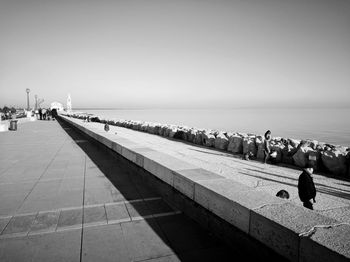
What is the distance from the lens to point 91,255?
2.24m

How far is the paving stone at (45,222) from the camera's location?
2689 millimetres

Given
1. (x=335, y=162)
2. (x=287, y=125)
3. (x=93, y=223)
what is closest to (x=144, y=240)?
(x=93, y=223)

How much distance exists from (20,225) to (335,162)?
27.6 ft

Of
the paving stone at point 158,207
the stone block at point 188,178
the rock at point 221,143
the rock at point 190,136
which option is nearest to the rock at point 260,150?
the rock at point 221,143

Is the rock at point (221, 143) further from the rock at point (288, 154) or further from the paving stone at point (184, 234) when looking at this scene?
the paving stone at point (184, 234)

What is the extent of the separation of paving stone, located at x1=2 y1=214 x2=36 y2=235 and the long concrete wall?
191cm

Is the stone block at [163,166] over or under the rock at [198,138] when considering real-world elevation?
over

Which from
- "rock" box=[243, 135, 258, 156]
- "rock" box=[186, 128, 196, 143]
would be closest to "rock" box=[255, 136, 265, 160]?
"rock" box=[243, 135, 258, 156]

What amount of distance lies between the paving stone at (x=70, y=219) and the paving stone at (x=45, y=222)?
58 millimetres

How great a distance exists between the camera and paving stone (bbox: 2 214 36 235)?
8.71ft

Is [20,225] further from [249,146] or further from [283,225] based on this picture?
[249,146]

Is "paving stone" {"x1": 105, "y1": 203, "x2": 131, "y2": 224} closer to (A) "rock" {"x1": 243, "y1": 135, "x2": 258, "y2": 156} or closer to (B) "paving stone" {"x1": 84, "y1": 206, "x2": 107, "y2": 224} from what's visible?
(B) "paving stone" {"x1": 84, "y1": 206, "x2": 107, "y2": 224}

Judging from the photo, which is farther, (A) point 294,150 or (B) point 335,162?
(A) point 294,150

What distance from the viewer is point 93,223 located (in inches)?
113
